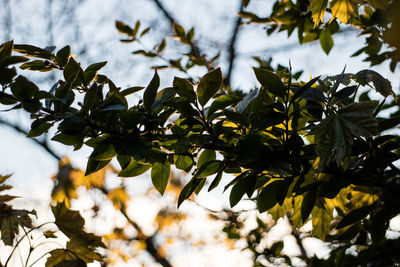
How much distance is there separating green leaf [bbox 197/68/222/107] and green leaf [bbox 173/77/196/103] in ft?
0.04

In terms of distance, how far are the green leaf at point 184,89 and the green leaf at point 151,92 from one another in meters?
0.05

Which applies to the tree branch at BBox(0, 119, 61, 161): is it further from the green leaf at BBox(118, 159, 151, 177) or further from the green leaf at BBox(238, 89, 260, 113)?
the green leaf at BBox(238, 89, 260, 113)

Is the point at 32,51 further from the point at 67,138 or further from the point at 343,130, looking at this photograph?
the point at 343,130

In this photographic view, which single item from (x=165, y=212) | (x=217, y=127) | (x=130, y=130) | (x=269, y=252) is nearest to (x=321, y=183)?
(x=217, y=127)

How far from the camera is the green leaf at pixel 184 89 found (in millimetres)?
606

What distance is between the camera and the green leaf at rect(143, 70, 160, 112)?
0.56 meters

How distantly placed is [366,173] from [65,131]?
0.54 meters

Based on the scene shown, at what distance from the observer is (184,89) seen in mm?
608

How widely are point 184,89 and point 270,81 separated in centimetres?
15

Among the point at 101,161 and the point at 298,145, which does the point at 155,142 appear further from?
the point at 298,145

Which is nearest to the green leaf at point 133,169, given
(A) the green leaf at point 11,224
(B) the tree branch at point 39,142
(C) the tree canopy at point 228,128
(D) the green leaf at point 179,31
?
(C) the tree canopy at point 228,128

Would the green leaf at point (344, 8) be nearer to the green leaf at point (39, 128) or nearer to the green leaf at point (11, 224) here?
the green leaf at point (39, 128)

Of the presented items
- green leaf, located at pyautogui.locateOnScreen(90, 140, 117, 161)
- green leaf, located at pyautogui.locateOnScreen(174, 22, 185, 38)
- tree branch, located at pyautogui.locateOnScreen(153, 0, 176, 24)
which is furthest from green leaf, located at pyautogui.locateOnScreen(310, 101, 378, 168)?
tree branch, located at pyautogui.locateOnScreen(153, 0, 176, 24)

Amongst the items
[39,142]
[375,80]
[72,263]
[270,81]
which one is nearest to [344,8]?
[375,80]
